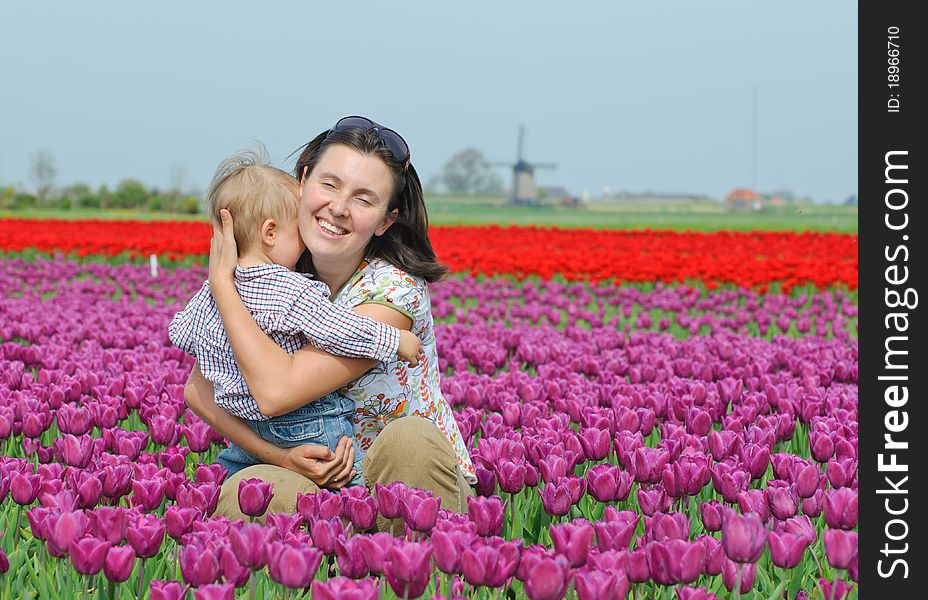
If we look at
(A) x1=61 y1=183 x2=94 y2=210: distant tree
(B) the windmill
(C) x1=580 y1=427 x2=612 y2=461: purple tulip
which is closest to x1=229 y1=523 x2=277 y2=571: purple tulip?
(C) x1=580 y1=427 x2=612 y2=461: purple tulip

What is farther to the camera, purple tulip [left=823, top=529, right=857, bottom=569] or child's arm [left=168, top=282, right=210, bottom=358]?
child's arm [left=168, top=282, right=210, bottom=358]

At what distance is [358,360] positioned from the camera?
3.47 metres

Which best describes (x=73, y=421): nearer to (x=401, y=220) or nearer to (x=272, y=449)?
(x=272, y=449)

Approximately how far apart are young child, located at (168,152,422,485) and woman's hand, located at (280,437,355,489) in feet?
0.24

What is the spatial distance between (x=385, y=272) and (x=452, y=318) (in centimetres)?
619

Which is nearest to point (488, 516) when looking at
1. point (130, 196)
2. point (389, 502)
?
point (389, 502)

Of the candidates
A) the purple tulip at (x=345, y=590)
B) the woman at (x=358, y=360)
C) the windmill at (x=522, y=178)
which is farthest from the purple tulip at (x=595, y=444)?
the windmill at (x=522, y=178)

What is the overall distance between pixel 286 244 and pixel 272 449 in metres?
0.69

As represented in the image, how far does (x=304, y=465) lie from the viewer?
3.49 m

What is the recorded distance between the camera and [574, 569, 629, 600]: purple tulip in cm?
223

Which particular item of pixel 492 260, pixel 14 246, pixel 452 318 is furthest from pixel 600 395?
pixel 14 246

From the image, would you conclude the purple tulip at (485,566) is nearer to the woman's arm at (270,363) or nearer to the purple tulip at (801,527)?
the purple tulip at (801,527)

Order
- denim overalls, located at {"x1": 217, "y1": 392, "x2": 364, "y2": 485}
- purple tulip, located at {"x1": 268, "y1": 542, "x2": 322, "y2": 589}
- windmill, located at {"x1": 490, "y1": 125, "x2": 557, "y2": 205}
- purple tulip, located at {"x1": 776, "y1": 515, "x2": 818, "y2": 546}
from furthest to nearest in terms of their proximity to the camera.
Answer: windmill, located at {"x1": 490, "y1": 125, "x2": 557, "y2": 205} < denim overalls, located at {"x1": 217, "y1": 392, "x2": 364, "y2": 485} < purple tulip, located at {"x1": 776, "y1": 515, "x2": 818, "y2": 546} < purple tulip, located at {"x1": 268, "y1": 542, "x2": 322, "y2": 589}

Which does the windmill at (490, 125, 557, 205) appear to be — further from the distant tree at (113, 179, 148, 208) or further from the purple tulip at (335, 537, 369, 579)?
the purple tulip at (335, 537, 369, 579)
